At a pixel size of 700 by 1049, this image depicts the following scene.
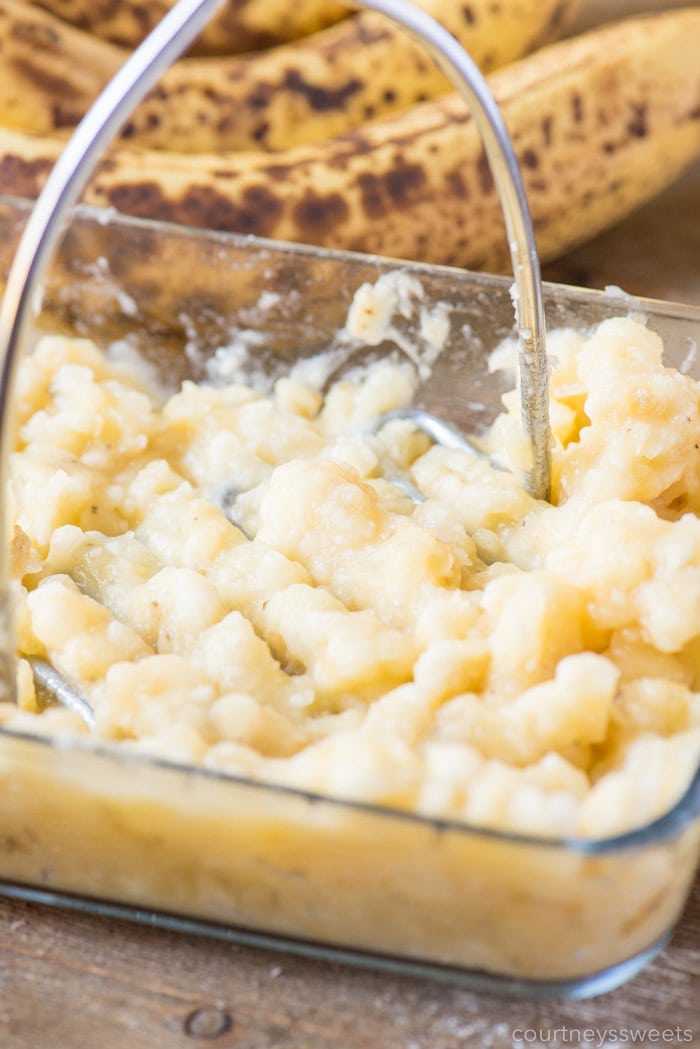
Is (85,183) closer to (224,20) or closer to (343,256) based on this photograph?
(343,256)

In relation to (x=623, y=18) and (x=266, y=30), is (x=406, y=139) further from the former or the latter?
(x=623, y=18)

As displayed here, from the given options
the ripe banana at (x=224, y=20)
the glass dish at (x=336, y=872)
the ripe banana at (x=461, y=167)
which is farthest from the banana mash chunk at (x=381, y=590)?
the ripe banana at (x=224, y=20)

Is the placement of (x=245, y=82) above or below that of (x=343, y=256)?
above

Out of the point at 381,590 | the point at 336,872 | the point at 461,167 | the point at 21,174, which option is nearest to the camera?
the point at 336,872

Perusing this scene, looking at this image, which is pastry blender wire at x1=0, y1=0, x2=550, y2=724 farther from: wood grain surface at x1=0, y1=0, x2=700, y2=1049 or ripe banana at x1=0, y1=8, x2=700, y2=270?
ripe banana at x1=0, y1=8, x2=700, y2=270

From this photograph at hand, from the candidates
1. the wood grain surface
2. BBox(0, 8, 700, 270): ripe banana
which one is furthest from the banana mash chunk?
BBox(0, 8, 700, 270): ripe banana

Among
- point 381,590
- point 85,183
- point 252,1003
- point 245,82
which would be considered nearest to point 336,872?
point 252,1003

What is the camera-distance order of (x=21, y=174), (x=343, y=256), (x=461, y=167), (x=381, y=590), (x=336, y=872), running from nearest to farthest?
(x=336, y=872)
(x=381, y=590)
(x=343, y=256)
(x=21, y=174)
(x=461, y=167)
